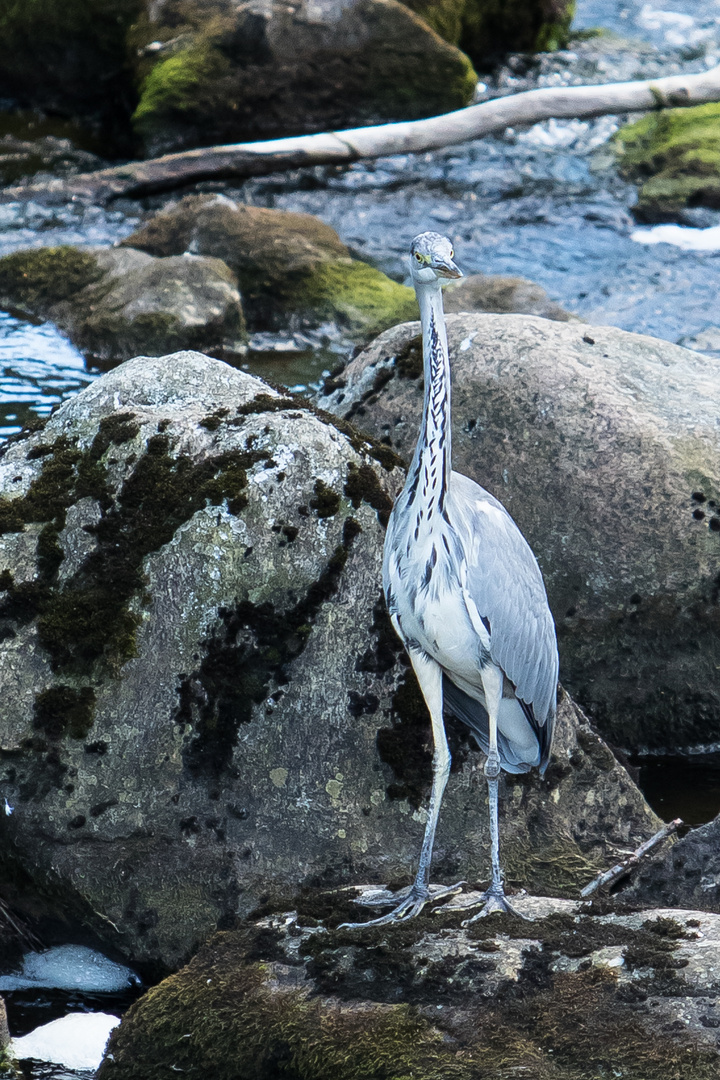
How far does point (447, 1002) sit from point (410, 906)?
24.2 inches

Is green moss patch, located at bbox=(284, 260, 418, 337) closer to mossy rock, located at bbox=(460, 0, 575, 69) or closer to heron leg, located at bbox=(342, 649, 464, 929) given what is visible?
heron leg, located at bbox=(342, 649, 464, 929)

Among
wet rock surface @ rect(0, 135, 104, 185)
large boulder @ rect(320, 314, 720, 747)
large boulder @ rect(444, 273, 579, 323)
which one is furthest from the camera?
A: wet rock surface @ rect(0, 135, 104, 185)

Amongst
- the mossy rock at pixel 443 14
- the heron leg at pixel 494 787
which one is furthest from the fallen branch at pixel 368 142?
the heron leg at pixel 494 787

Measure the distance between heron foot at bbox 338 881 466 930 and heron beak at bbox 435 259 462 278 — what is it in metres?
1.95

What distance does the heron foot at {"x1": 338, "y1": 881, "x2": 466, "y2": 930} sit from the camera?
384 cm

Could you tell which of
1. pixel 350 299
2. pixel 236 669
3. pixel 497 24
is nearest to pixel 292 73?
pixel 497 24

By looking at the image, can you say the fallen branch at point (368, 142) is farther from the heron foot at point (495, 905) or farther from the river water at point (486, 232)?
the heron foot at point (495, 905)

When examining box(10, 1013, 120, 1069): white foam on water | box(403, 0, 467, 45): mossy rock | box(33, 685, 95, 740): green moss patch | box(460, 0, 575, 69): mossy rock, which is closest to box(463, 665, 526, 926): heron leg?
box(10, 1013, 120, 1069): white foam on water

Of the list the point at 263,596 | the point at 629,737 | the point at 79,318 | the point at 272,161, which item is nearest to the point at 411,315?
the point at 79,318

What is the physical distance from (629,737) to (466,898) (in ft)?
6.84

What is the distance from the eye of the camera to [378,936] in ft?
12.2

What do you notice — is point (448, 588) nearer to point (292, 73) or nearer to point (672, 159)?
point (672, 159)

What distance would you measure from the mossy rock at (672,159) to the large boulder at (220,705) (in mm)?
9255

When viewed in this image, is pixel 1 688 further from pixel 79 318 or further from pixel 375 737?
pixel 79 318
